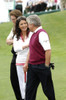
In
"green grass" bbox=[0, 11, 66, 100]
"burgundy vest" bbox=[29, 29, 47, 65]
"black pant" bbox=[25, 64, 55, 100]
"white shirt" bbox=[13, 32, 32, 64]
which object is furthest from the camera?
"green grass" bbox=[0, 11, 66, 100]

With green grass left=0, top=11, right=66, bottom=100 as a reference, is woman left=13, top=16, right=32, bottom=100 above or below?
above

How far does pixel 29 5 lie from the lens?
3000cm

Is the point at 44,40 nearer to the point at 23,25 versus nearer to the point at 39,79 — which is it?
the point at 39,79

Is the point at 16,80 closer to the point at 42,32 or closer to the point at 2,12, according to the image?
the point at 42,32

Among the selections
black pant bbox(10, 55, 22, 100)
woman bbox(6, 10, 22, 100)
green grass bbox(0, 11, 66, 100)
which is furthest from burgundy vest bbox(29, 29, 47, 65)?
green grass bbox(0, 11, 66, 100)

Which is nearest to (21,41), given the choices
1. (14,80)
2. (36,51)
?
(36,51)

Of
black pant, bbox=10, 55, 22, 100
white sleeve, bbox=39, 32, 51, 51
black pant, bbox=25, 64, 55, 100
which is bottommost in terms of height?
black pant, bbox=10, 55, 22, 100

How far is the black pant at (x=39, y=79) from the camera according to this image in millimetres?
5988

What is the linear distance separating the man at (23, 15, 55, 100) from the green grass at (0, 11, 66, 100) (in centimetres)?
184

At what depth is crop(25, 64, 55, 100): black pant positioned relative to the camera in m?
5.99

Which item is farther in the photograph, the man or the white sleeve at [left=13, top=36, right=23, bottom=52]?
the white sleeve at [left=13, top=36, right=23, bottom=52]

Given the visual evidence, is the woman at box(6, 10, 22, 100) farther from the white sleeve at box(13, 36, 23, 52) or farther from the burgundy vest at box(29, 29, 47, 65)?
the burgundy vest at box(29, 29, 47, 65)

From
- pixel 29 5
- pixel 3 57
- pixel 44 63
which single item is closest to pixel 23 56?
pixel 44 63

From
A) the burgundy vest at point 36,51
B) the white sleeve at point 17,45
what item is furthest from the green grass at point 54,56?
the burgundy vest at point 36,51
